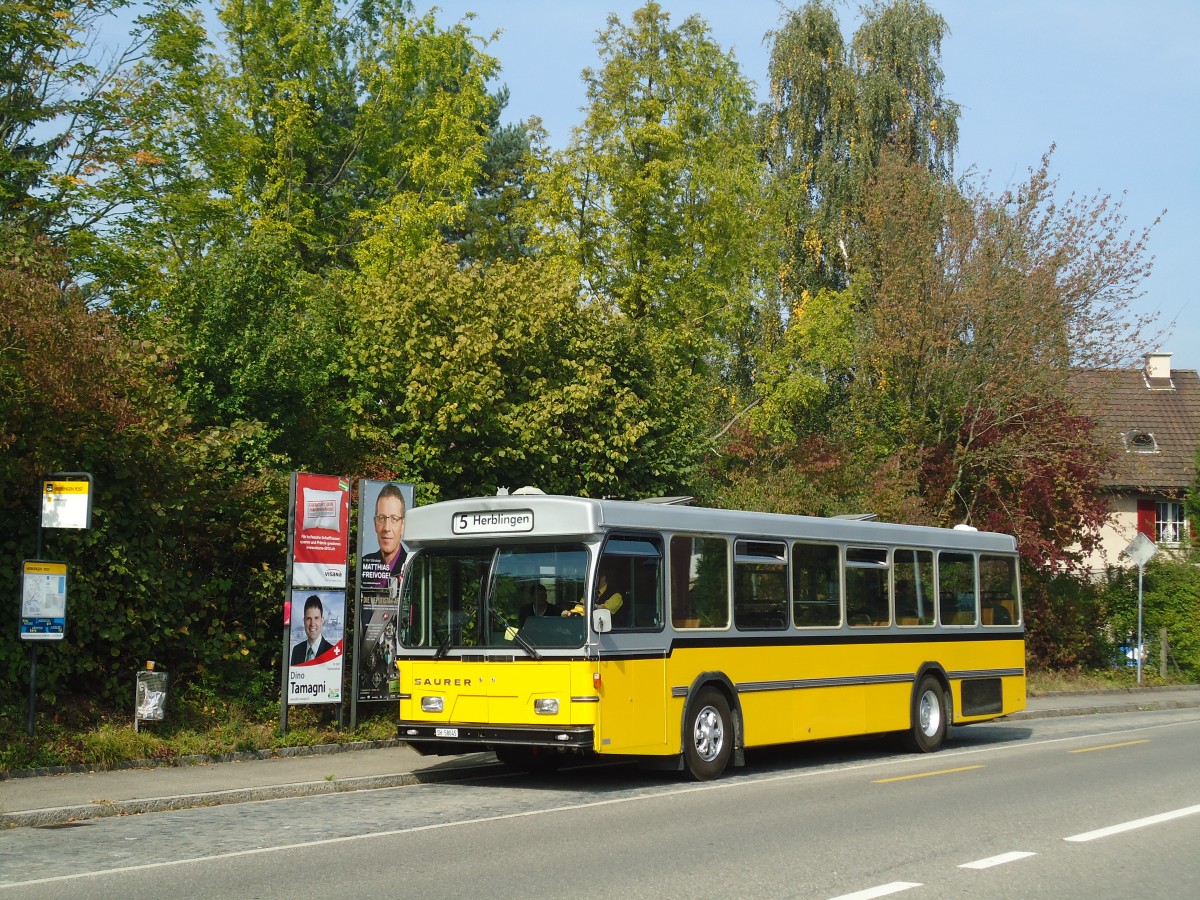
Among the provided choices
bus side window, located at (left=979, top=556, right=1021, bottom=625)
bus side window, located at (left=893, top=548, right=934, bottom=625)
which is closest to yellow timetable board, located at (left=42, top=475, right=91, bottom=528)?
bus side window, located at (left=893, top=548, right=934, bottom=625)

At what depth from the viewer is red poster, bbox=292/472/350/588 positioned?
16.7 m

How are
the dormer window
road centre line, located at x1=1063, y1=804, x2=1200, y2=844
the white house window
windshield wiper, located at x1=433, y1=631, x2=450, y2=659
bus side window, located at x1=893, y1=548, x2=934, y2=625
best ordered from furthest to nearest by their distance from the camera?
the dormer window < the white house window < bus side window, located at x1=893, y1=548, x2=934, y2=625 < windshield wiper, located at x1=433, y1=631, x2=450, y2=659 < road centre line, located at x1=1063, y1=804, x2=1200, y2=844

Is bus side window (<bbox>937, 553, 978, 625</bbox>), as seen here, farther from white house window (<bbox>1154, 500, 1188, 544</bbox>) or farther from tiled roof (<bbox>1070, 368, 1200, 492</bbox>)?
white house window (<bbox>1154, 500, 1188, 544</bbox>)

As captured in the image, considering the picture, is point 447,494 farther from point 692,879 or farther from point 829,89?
point 829,89

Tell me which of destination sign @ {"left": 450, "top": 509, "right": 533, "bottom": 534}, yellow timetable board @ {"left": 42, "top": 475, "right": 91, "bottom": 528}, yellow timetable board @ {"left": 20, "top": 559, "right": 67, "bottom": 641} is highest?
yellow timetable board @ {"left": 42, "top": 475, "right": 91, "bottom": 528}

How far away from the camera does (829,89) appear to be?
44.4m

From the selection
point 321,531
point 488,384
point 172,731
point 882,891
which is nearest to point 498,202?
point 488,384

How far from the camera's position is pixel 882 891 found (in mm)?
8172

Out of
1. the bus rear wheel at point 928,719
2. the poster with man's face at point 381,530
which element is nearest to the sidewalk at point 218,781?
the poster with man's face at point 381,530

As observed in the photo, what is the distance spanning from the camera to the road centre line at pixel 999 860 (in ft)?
30.0

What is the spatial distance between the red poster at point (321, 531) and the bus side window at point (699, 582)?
4.82 m

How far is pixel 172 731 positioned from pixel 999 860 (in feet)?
33.6

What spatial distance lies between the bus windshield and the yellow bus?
0.02 metres

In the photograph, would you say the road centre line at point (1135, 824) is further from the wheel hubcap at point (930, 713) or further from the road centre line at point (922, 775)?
the wheel hubcap at point (930, 713)
